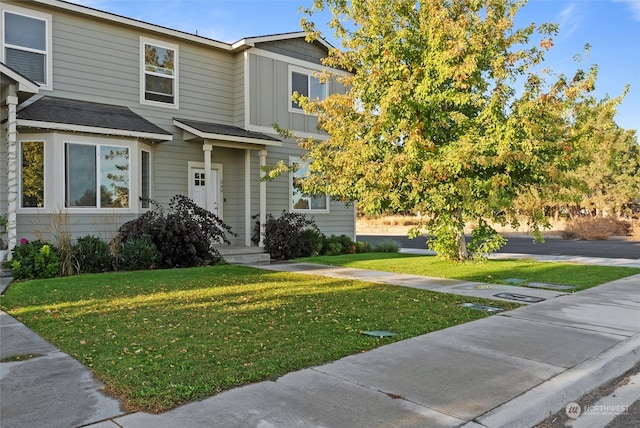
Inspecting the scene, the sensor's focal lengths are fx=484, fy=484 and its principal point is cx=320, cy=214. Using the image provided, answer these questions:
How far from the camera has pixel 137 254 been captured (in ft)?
36.0

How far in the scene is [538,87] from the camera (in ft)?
35.3

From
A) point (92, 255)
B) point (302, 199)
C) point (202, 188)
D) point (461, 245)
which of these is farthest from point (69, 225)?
point (461, 245)

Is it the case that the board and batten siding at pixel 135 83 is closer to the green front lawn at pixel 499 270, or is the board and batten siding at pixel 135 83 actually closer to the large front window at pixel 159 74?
the large front window at pixel 159 74

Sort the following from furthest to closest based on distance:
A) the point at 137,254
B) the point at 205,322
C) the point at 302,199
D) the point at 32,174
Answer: the point at 302,199 → the point at 32,174 → the point at 137,254 → the point at 205,322

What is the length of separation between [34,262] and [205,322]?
226 inches

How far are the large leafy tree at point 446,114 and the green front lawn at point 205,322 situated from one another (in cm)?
307

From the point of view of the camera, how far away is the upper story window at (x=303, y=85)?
1628 cm

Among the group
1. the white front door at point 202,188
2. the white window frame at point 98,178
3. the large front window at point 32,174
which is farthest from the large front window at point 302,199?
the large front window at point 32,174

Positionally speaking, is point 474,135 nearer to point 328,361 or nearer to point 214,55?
point 328,361

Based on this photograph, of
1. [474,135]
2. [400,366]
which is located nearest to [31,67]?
[474,135]

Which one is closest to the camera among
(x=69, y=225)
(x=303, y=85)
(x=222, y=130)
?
(x=69, y=225)

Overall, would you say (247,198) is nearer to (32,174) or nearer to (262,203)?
(262,203)

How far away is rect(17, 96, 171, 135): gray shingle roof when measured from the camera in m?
11.0

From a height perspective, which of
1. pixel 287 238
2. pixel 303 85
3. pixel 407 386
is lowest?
pixel 407 386
